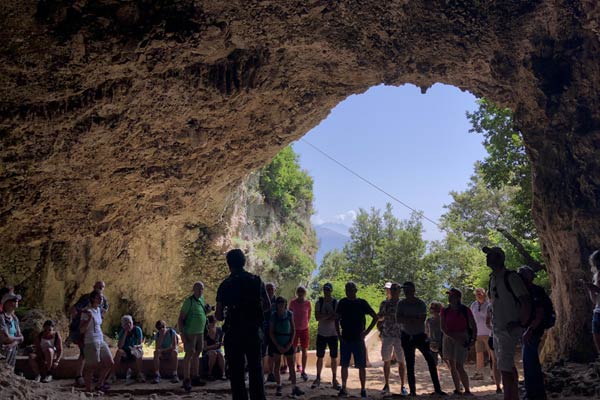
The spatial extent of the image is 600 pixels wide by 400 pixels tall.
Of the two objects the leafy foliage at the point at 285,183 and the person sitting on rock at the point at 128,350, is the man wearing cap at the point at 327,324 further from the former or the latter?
the leafy foliage at the point at 285,183

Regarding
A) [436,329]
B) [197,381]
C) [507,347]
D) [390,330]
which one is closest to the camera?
[507,347]

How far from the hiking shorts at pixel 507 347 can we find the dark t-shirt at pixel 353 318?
213 centimetres

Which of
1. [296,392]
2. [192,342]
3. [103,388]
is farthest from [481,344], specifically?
[103,388]

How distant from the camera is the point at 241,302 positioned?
4.11 m

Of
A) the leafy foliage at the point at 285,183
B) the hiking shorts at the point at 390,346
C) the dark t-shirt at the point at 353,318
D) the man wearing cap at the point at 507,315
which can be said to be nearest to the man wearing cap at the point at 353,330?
the dark t-shirt at the point at 353,318

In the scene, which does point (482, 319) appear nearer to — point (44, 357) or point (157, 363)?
point (157, 363)

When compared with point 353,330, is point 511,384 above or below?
below

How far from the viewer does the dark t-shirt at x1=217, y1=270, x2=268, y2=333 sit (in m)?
4.10

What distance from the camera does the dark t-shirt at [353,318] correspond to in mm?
6184

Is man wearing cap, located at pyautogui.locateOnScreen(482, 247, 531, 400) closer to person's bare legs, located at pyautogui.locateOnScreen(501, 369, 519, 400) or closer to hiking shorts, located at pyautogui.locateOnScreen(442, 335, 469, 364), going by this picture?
person's bare legs, located at pyautogui.locateOnScreen(501, 369, 519, 400)

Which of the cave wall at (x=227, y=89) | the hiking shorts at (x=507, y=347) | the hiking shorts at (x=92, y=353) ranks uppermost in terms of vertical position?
the cave wall at (x=227, y=89)

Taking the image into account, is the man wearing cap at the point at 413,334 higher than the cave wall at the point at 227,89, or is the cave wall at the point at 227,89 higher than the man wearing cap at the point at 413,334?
the cave wall at the point at 227,89

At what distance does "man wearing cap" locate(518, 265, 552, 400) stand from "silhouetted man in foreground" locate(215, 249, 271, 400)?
112 inches

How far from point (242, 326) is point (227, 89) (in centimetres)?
515
